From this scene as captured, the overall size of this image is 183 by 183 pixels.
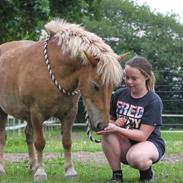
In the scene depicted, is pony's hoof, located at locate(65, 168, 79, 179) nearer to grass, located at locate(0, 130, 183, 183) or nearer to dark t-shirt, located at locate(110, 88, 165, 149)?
grass, located at locate(0, 130, 183, 183)

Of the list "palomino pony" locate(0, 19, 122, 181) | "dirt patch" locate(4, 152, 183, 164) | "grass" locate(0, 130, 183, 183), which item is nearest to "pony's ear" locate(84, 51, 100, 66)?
"palomino pony" locate(0, 19, 122, 181)

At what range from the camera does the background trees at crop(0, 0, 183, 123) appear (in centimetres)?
1553

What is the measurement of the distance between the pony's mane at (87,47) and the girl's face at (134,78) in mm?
236

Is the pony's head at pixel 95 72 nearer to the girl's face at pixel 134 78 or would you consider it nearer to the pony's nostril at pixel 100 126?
the pony's nostril at pixel 100 126

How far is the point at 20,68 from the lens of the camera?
21.2 feet

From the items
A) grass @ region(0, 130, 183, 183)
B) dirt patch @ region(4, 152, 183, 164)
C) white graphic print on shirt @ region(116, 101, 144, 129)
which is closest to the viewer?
white graphic print on shirt @ region(116, 101, 144, 129)

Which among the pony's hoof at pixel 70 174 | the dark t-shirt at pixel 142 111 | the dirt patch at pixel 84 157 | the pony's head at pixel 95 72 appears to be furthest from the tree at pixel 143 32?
the pony's head at pixel 95 72

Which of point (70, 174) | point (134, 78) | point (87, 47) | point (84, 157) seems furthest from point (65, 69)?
point (84, 157)

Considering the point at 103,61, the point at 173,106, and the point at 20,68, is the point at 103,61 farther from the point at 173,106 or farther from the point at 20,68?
the point at 173,106

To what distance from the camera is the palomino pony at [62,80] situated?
17.7ft

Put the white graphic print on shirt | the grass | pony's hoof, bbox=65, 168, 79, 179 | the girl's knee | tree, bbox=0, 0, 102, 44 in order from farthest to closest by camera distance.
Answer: tree, bbox=0, 0, 102, 44
pony's hoof, bbox=65, 168, 79, 179
the grass
the white graphic print on shirt
the girl's knee

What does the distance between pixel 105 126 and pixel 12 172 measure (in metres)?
2.02

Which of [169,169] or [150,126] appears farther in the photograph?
[169,169]

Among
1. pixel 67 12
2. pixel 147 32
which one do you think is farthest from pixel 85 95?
pixel 147 32
